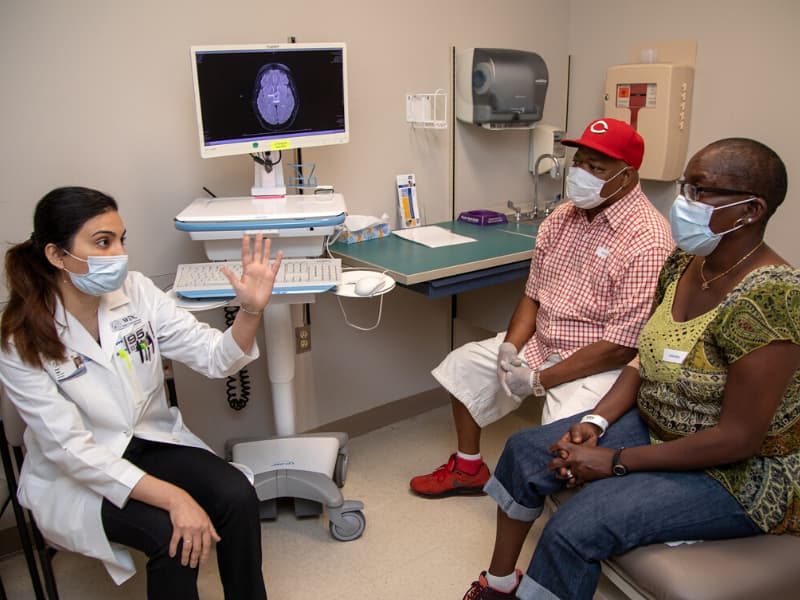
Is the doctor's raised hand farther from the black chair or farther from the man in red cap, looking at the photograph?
the man in red cap

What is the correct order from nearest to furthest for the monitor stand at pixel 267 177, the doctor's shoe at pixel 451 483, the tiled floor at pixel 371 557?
the tiled floor at pixel 371 557, the monitor stand at pixel 267 177, the doctor's shoe at pixel 451 483

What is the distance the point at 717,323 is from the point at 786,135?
1.48 meters

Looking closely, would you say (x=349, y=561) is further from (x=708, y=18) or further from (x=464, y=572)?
(x=708, y=18)

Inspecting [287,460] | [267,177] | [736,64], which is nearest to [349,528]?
[287,460]

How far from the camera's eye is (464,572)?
6.67 feet

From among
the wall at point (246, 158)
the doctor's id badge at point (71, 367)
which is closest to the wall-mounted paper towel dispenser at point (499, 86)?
the wall at point (246, 158)

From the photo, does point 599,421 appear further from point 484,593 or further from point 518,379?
point 484,593

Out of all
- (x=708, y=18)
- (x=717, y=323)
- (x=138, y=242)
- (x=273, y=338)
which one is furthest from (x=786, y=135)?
(x=138, y=242)

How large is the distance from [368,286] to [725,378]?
37.0 inches

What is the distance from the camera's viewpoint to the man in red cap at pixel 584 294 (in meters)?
1.86

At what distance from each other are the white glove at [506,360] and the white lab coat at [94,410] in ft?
2.66

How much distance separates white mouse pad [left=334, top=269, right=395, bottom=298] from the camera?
1937 millimetres

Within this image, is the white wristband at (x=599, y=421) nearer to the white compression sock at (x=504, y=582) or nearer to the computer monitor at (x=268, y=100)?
the white compression sock at (x=504, y=582)

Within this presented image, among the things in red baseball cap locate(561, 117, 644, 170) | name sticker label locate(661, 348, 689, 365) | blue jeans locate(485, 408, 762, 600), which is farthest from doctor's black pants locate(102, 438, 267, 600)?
red baseball cap locate(561, 117, 644, 170)
